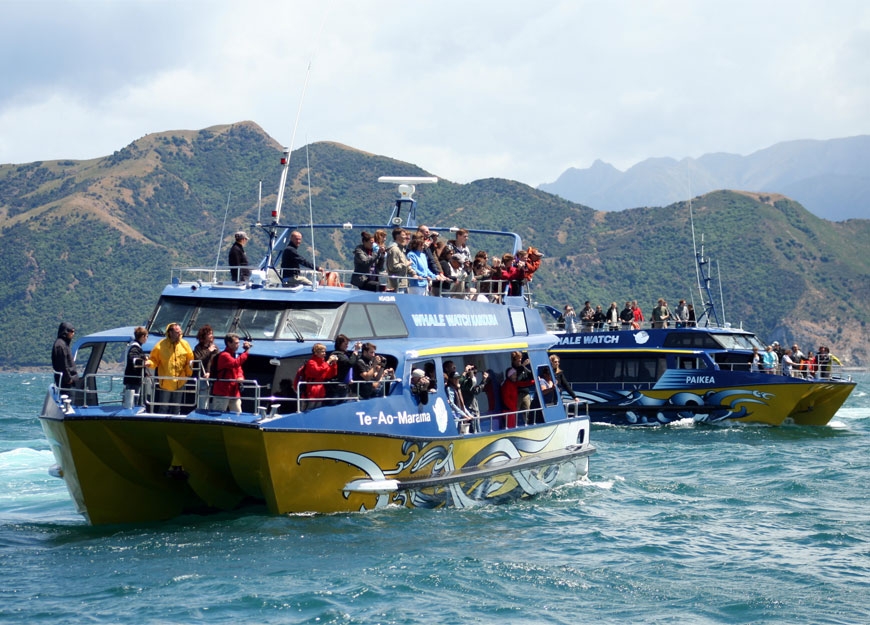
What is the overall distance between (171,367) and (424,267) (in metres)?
5.73

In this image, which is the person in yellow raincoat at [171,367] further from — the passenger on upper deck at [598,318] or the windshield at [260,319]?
the passenger on upper deck at [598,318]

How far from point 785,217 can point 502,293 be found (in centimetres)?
14878

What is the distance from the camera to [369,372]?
1496cm

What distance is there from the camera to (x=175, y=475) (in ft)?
46.8

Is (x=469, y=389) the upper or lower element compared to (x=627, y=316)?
lower

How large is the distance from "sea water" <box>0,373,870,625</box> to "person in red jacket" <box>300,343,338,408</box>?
4.91ft

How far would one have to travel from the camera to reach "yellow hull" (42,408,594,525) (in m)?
13.7

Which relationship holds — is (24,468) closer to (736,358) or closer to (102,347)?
(102,347)

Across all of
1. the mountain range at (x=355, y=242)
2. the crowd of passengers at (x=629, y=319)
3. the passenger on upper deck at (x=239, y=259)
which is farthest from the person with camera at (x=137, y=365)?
the mountain range at (x=355, y=242)

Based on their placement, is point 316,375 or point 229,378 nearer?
point 229,378

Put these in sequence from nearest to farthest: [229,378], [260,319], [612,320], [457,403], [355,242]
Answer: [229,378]
[260,319]
[457,403]
[612,320]
[355,242]

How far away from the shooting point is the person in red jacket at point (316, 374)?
14578 mm

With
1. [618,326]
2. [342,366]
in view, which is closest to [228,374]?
[342,366]

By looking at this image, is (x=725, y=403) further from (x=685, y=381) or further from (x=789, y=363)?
(x=789, y=363)
